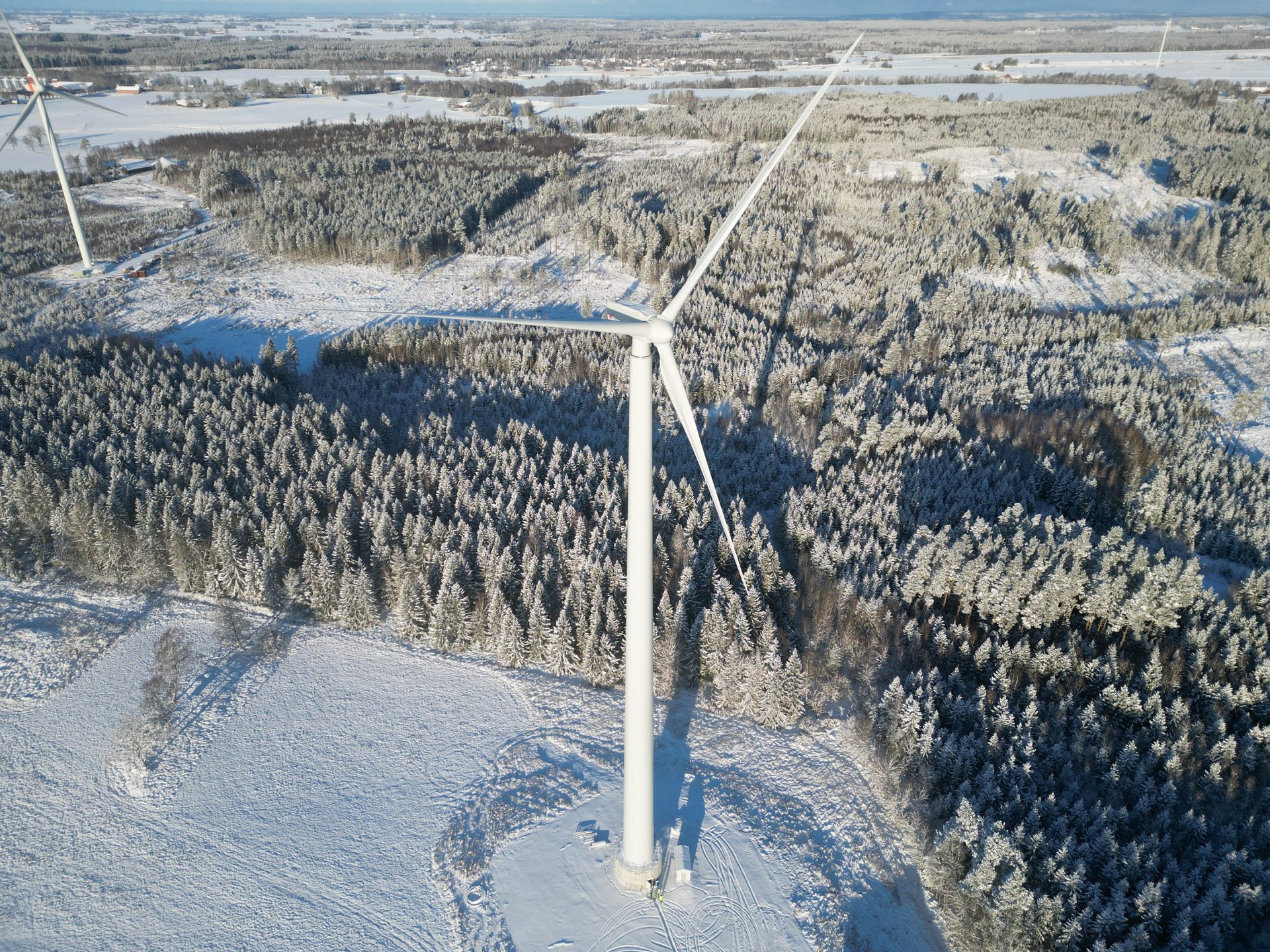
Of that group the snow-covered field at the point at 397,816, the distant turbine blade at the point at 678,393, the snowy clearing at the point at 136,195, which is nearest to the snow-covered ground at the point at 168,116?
the snowy clearing at the point at 136,195

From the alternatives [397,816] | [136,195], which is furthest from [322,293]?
[397,816]

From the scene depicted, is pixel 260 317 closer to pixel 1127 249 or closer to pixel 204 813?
pixel 204 813

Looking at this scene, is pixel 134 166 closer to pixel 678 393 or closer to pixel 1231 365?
pixel 678 393

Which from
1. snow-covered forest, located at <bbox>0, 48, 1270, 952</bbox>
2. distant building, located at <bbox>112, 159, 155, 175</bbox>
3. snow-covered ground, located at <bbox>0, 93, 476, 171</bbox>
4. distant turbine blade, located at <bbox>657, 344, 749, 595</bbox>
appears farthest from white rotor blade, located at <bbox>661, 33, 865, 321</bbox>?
snow-covered ground, located at <bbox>0, 93, 476, 171</bbox>

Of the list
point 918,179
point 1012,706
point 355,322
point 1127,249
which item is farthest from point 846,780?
point 918,179

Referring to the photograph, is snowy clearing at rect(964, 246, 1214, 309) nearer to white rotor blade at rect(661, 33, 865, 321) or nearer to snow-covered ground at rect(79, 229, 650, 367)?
snow-covered ground at rect(79, 229, 650, 367)

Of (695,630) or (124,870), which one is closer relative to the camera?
(124,870)

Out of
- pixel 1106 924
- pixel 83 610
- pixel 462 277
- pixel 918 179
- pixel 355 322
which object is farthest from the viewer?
pixel 918 179
